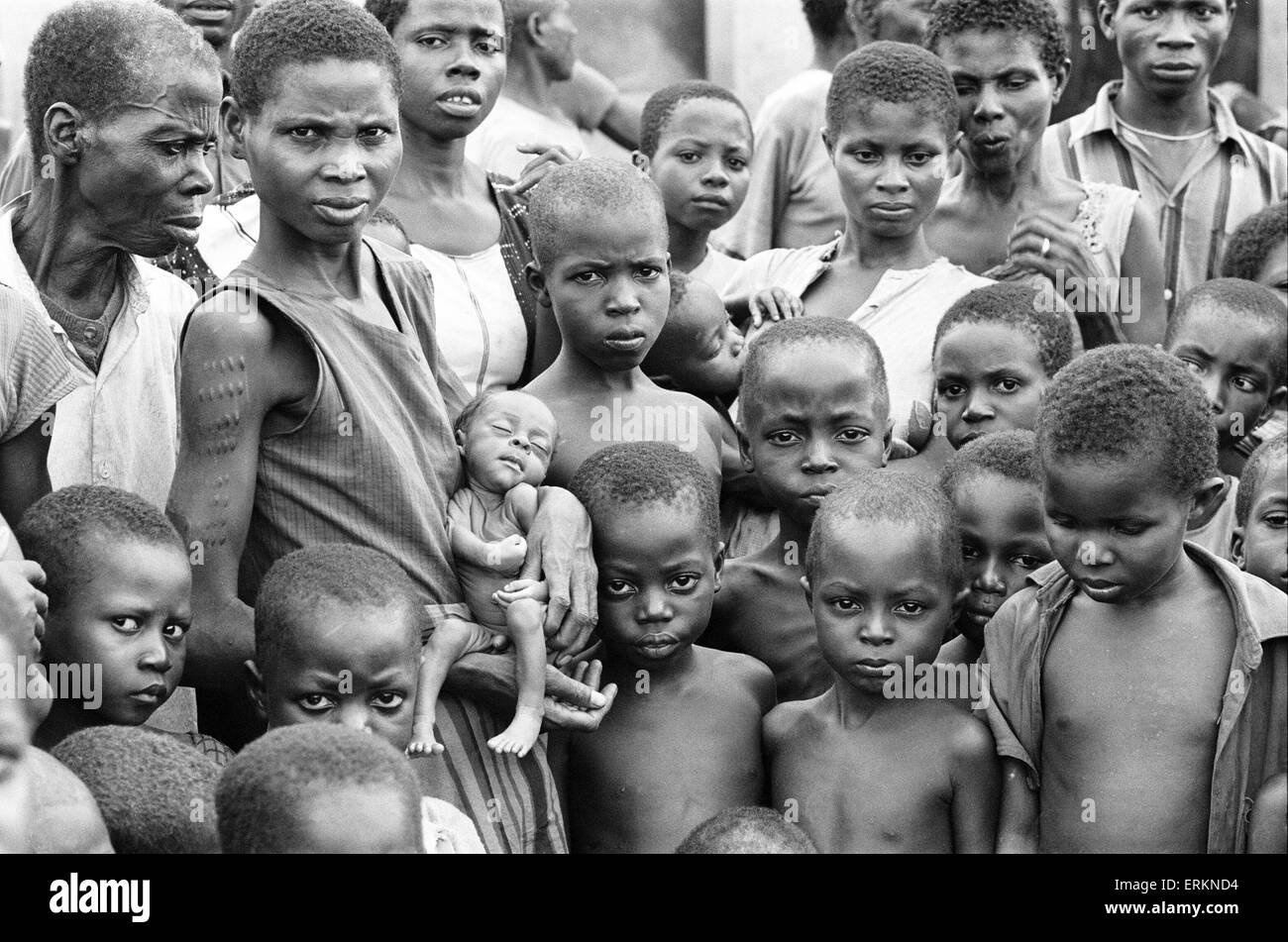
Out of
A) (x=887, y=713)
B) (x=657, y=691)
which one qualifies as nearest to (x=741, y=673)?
(x=657, y=691)

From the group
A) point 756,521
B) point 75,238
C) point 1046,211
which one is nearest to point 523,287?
point 756,521

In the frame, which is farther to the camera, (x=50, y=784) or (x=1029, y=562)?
(x=1029, y=562)

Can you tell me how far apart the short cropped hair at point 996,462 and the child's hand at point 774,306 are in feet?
2.74

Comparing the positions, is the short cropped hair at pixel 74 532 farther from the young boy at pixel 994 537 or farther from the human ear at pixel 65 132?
the young boy at pixel 994 537

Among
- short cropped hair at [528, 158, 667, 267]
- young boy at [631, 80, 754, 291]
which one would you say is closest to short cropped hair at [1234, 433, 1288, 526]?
short cropped hair at [528, 158, 667, 267]

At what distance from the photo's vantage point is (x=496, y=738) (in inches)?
155

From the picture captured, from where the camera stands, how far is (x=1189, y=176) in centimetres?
624

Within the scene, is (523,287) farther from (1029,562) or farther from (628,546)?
(1029,562)

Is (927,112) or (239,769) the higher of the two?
(927,112)

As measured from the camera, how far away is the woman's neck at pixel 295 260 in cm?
407

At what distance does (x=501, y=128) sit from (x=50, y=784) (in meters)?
3.60

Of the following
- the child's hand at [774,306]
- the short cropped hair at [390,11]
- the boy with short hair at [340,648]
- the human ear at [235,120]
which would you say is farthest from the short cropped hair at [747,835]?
the short cropped hair at [390,11]

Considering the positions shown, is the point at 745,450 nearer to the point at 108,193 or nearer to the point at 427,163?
the point at 427,163
